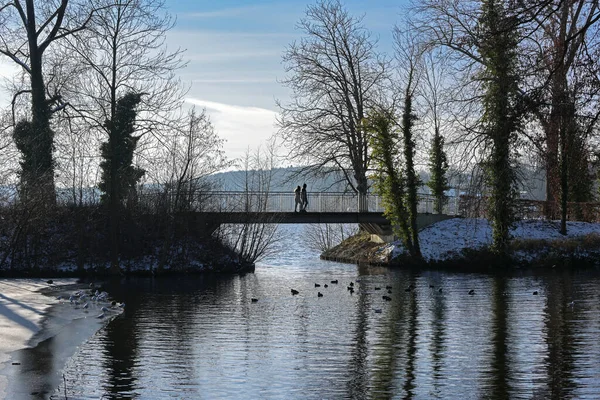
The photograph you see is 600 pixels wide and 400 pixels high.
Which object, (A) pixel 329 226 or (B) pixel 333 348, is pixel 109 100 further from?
(B) pixel 333 348

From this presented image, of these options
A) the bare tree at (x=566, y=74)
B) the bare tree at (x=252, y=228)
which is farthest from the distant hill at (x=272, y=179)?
the bare tree at (x=566, y=74)

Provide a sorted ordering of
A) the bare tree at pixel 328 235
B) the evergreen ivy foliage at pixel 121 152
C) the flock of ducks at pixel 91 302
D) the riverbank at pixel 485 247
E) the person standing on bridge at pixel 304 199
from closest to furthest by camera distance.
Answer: the flock of ducks at pixel 91 302, the evergreen ivy foliage at pixel 121 152, the riverbank at pixel 485 247, the person standing on bridge at pixel 304 199, the bare tree at pixel 328 235

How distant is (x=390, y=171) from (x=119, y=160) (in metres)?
15.9

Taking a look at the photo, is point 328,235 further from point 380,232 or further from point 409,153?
point 409,153

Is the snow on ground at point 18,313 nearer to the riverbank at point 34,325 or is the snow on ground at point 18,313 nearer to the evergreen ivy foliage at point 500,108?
the riverbank at point 34,325

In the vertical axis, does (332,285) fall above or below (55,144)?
below

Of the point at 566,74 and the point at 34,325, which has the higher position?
the point at 566,74

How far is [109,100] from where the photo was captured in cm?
4303

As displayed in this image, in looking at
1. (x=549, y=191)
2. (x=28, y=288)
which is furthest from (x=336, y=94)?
(x=28, y=288)

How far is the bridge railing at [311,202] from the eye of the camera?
1746 inches

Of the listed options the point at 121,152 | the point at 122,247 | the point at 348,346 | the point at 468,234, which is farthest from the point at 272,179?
the point at 348,346

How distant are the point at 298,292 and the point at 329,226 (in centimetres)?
2961

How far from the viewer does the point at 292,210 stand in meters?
51.3

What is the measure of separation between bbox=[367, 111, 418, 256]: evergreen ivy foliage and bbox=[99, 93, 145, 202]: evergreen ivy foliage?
14.1 metres
